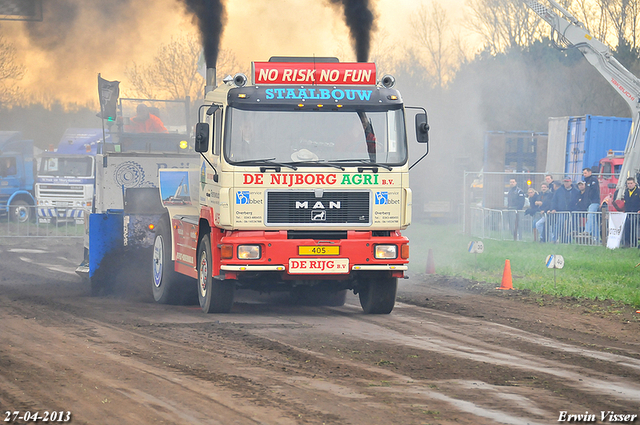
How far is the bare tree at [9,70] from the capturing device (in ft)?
99.5

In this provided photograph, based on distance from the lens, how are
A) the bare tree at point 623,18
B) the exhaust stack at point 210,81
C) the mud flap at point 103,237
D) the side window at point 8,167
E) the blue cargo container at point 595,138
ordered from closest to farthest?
1. the exhaust stack at point 210,81
2. the mud flap at point 103,237
3. the blue cargo container at point 595,138
4. the side window at point 8,167
5. the bare tree at point 623,18

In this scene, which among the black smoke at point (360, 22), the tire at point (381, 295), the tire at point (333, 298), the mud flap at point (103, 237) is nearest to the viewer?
the tire at point (381, 295)

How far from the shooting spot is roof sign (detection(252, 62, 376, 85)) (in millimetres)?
11078

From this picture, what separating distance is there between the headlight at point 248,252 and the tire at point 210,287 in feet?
2.26

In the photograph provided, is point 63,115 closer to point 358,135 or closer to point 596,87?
point 596,87

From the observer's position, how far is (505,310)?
40.5 ft

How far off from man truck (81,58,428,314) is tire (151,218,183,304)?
1.60 m

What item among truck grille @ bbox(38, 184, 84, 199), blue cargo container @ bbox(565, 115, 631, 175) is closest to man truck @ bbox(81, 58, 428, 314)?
blue cargo container @ bbox(565, 115, 631, 175)

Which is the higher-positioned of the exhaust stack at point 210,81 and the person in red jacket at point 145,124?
the exhaust stack at point 210,81

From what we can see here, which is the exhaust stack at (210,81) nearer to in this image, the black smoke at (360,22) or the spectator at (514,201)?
the black smoke at (360,22)

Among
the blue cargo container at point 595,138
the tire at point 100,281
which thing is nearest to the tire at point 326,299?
the tire at point 100,281

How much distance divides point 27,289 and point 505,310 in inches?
310

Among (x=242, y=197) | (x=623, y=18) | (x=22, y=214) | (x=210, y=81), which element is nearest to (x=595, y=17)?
(x=623, y=18)

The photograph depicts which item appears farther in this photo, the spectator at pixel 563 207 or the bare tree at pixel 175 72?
the bare tree at pixel 175 72
